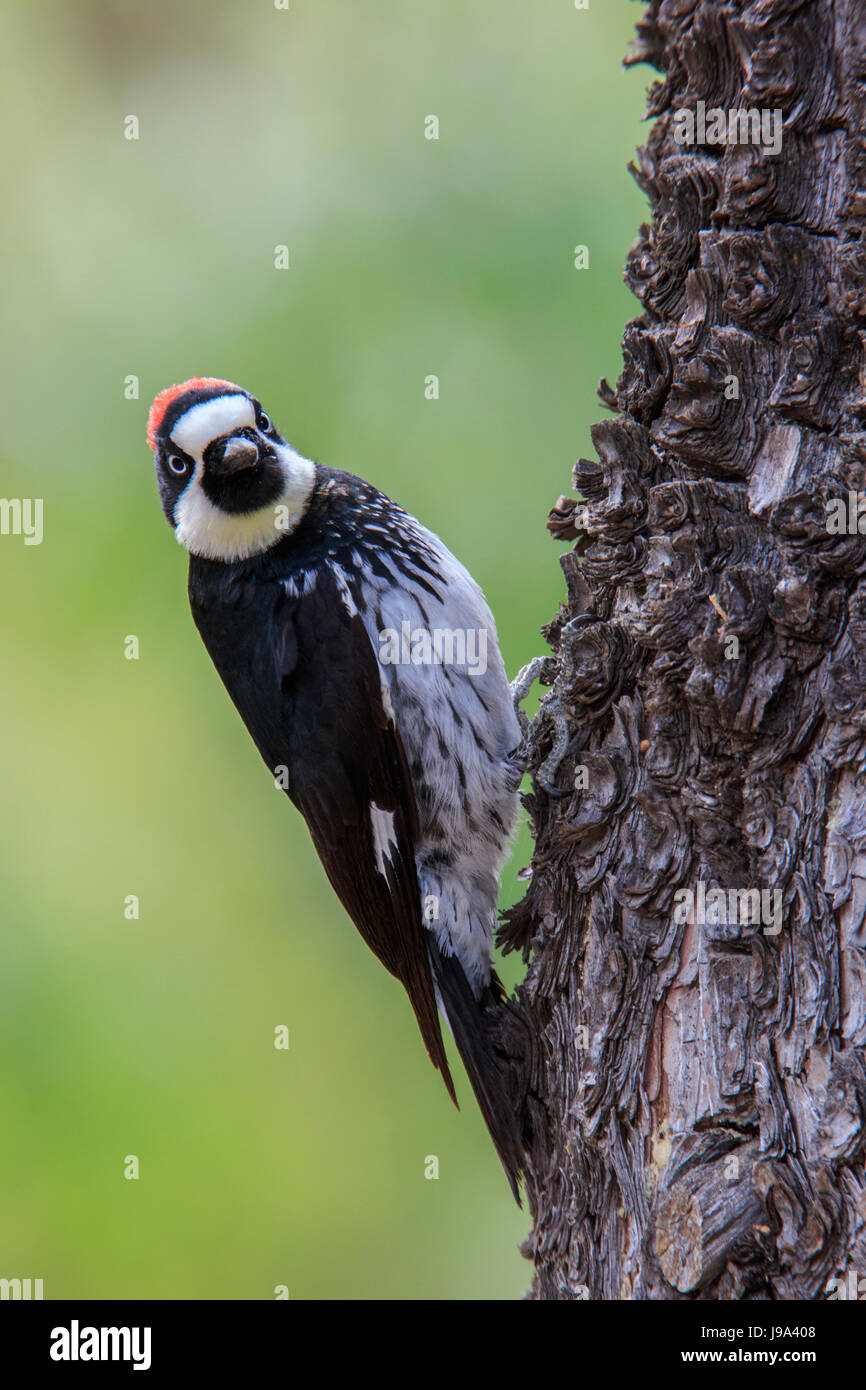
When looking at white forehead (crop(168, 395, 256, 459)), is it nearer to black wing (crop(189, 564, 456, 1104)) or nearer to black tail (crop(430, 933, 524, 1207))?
black wing (crop(189, 564, 456, 1104))

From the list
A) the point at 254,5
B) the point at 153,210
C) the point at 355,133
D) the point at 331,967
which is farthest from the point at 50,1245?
the point at 254,5

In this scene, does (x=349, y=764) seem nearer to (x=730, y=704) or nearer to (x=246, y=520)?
(x=246, y=520)

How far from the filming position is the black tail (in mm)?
2145

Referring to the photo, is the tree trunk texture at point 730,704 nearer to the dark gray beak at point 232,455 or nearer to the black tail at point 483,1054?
the black tail at point 483,1054

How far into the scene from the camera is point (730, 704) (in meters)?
1.62

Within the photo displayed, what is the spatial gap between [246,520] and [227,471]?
0.12 m

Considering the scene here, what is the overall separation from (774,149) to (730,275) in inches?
6.9

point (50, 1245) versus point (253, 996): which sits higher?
point (253, 996)

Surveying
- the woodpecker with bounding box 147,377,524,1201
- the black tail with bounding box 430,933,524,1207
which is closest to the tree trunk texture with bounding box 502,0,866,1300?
the black tail with bounding box 430,933,524,1207

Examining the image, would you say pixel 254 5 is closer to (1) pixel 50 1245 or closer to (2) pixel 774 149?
(2) pixel 774 149

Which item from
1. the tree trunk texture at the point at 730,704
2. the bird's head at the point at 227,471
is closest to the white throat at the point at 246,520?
the bird's head at the point at 227,471

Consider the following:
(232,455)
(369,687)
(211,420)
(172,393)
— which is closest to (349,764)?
(369,687)

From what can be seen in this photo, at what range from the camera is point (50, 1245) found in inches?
156
